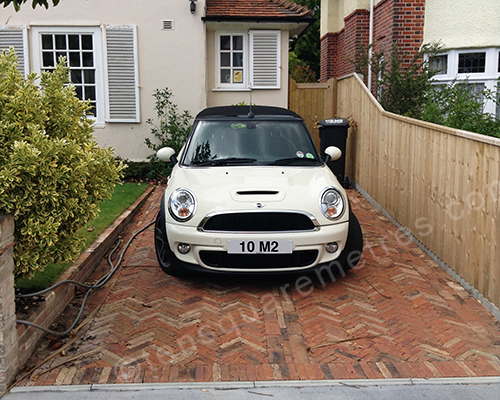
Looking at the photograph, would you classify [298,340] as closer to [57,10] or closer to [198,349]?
[198,349]

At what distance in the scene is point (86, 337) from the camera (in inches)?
185

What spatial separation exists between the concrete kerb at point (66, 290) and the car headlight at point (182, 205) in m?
1.13

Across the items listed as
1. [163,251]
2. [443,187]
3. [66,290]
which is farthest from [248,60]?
[66,290]

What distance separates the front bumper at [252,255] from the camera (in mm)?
5402

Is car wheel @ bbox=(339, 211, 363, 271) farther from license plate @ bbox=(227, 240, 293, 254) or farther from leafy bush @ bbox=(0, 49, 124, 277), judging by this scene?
leafy bush @ bbox=(0, 49, 124, 277)

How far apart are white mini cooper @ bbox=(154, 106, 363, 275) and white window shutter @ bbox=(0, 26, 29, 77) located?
26.6 feet

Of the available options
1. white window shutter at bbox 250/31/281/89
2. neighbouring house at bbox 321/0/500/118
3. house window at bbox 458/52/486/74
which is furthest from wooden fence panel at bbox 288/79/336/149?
house window at bbox 458/52/486/74

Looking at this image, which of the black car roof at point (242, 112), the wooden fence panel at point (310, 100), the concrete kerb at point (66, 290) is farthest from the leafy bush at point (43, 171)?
the wooden fence panel at point (310, 100)

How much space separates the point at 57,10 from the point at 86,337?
32.9 feet

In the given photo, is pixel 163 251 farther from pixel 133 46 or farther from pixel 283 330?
pixel 133 46

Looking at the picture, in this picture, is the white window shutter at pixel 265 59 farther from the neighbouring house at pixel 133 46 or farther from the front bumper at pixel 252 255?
the front bumper at pixel 252 255

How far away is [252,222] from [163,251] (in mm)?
1144

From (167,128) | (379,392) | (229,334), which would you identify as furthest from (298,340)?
(167,128)

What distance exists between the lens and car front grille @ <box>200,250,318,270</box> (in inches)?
217
